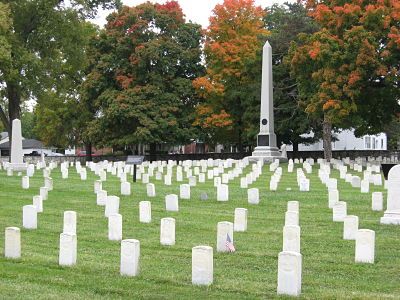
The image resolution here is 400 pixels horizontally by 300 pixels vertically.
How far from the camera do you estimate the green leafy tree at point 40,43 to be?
114 ft

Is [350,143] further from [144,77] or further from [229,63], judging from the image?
[144,77]

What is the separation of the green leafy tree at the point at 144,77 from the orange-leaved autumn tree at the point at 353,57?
13.4m

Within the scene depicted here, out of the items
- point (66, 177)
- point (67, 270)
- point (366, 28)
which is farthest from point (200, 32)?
point (67, 270)

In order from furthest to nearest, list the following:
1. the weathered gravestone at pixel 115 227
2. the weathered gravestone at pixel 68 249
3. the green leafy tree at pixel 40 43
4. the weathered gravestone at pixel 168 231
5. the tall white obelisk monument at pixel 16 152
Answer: the green leafy tree at pixel 40 43
the tall white obelisk monument at pixel 16 152
the weathered gravestone at pixel 115 227
the weathered gravestone at pixel 168 231
the weathered gravestone at pixel 68 249

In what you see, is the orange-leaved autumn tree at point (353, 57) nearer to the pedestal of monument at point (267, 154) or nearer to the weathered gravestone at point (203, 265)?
the pedestal of monument at point (267, 154)

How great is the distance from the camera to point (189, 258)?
28.7 ft

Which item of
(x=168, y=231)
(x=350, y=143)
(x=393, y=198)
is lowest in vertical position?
(x=168, y=231)

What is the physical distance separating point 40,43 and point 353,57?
60.7 ft

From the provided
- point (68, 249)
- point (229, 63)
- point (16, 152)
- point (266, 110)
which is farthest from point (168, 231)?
point (229, 63)

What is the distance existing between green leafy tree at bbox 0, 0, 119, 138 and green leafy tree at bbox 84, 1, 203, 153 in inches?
198

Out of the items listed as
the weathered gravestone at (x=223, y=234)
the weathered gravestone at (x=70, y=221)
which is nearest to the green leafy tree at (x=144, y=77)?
the weathered gravestone at (x=70, y=221)

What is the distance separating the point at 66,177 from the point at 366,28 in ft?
47.8

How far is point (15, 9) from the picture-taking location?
3506 centimetres

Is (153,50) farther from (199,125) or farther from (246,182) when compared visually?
(246,182)
